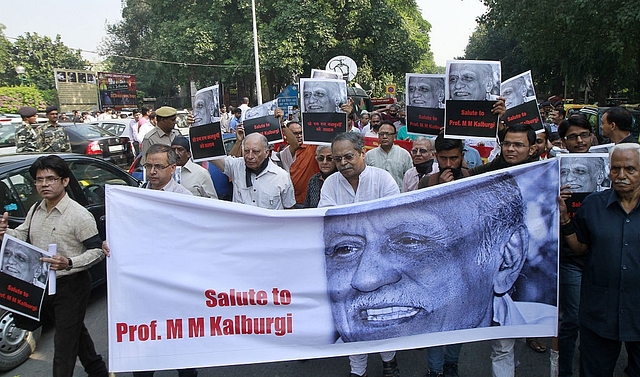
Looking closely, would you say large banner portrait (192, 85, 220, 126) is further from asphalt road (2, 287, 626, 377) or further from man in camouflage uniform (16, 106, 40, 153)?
man in camouflage uniform (16, 106, 40, 153)

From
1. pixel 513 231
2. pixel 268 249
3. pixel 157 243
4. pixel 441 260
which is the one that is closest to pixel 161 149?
pixel 157 243

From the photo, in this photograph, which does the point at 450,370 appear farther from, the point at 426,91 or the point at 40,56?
the point at 40,56

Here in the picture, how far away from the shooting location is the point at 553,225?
334 cm

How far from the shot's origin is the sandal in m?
4.34

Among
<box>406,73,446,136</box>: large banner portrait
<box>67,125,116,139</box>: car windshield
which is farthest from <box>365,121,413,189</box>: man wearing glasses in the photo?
<box>67,125,116,139</box>: car windshield

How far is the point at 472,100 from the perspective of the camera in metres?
4.51

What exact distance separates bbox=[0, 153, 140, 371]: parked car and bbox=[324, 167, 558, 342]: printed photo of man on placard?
2855 millimetres

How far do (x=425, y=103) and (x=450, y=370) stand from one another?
2.82 meters

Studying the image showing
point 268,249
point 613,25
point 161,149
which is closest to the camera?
point 268,249

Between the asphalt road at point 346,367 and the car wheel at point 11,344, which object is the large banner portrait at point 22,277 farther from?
the asphalt road at point 346,367

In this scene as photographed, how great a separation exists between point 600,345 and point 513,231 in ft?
2.77

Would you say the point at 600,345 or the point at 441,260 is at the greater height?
the point at 441,260

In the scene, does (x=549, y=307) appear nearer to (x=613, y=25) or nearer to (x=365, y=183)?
(x=365, y=183)

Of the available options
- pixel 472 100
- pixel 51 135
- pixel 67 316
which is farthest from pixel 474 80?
pixel 51 135
